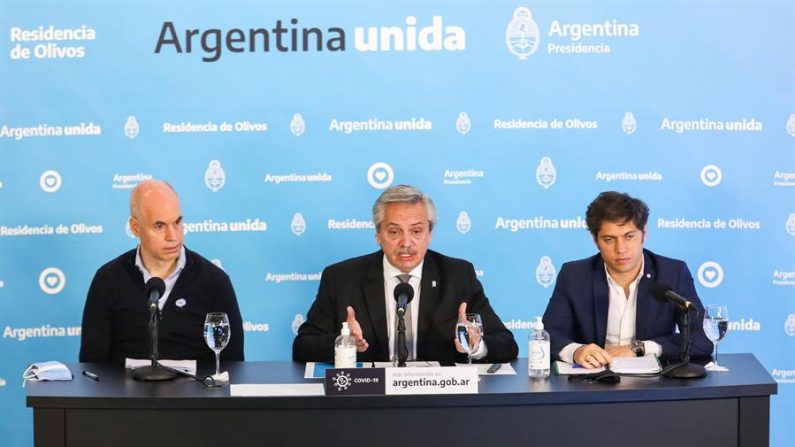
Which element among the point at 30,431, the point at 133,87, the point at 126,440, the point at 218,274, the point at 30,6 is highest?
the point at 30,6

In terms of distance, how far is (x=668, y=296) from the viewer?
3.37 meters

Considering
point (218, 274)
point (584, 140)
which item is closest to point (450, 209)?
point (584, 140)

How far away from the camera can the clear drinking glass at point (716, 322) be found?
11.0 ft

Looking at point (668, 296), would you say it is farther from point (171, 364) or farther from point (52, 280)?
point (52, 280)

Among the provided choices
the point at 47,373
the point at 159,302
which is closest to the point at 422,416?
the point at 47,373

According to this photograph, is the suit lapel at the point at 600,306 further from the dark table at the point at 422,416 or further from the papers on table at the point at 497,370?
the dark table at the point at 422,416

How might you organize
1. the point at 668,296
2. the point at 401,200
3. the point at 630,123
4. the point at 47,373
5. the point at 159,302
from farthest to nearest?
the point at 630,123
the point at 159,302
the point at 401,200
the point at 668,296
the point at 47,373

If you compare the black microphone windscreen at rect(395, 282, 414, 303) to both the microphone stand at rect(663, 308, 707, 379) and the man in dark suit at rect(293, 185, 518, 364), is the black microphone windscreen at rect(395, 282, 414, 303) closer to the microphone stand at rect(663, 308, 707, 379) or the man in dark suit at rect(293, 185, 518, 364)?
the man in dark suit at rect(293, 185, 518, 364)

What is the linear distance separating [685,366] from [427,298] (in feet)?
3.64

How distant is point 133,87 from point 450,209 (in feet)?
5.97

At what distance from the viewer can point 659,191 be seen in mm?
5141

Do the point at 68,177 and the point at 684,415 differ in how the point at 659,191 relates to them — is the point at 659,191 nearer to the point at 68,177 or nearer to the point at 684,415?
the point at 684,415

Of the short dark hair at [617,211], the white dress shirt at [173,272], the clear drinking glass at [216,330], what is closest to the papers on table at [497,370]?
the short dark hair at [617,211]

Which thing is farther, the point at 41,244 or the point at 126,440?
the point at 41,244
